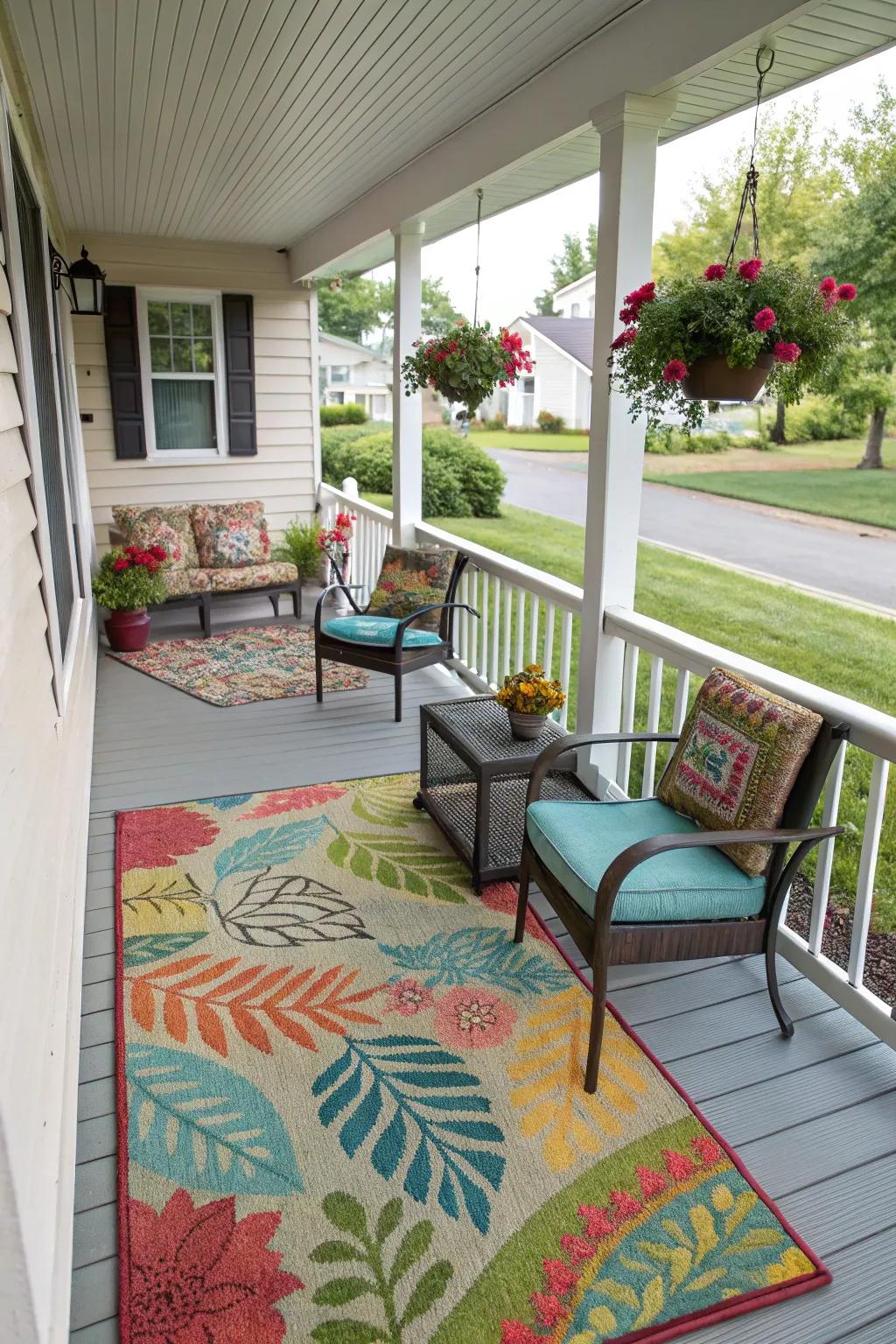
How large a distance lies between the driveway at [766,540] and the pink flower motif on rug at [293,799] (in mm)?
4947

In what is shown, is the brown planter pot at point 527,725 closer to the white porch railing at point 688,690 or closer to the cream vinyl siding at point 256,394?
the white porch railing at point 688,690

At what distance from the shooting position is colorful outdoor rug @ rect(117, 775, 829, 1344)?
186cm

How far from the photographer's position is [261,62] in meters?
3.60

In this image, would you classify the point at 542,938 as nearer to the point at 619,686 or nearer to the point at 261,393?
the point at 619,686

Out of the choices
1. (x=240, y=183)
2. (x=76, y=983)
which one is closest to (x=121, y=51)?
(x=240, y=183)

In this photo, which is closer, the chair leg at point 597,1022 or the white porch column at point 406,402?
the chair leg at point 597,1022

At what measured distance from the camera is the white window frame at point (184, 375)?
24.5 ft

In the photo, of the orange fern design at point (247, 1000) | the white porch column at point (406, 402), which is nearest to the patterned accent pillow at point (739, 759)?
the orange fern design at point (247, 1000)

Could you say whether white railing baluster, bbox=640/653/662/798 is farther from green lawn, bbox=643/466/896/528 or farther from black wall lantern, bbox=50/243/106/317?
green lawn, bbox=643/466/896/528

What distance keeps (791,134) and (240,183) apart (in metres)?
4.80

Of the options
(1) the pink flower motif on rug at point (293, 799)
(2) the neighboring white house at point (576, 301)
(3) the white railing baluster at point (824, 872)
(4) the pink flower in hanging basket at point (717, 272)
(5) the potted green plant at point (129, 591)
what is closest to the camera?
(4) the pink flower in hanging basket at point (717, 272)

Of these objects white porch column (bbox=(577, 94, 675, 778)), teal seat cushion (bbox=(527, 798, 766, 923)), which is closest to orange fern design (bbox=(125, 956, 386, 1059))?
teal seat cushion (bbox=(527, 798, 766, 923))

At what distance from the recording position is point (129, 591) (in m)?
6.40

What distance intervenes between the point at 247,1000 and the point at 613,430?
2356 millimetres
